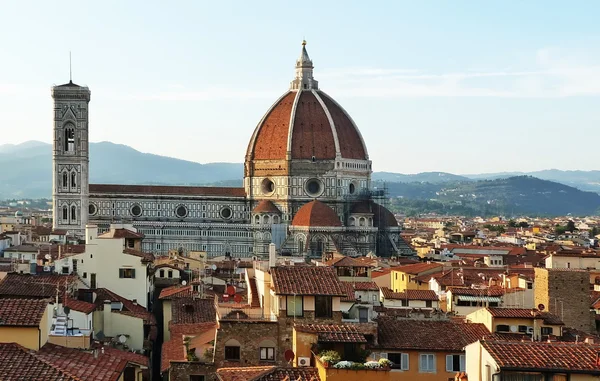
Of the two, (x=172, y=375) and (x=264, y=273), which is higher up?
(x=264, y=273)

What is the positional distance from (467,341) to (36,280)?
14.3 m

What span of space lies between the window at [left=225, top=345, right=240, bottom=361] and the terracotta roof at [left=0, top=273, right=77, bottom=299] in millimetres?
7093

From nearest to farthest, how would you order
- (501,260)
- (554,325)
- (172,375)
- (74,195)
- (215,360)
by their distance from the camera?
(215,360), (172,375), (554,325), (501,260), (74,195)

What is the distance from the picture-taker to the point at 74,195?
379 ft

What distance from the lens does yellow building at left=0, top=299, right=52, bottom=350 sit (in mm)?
16703

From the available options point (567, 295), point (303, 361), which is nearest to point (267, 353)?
point (303, 361)

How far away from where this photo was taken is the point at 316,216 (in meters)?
109

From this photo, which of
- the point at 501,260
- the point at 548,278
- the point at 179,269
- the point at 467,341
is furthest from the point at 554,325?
the point at 501,260

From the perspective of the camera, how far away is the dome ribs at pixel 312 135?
121062mm

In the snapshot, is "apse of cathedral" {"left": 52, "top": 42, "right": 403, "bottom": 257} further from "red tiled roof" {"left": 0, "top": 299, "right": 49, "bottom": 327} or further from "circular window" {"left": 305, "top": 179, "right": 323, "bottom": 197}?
"red tiled roof" {"left": 0, "top": 299, "right": 49, "bottom": 327}

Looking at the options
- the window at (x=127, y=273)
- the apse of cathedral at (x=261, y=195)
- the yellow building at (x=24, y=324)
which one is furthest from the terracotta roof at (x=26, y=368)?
the apse of cathedral at (x=261, y=195)

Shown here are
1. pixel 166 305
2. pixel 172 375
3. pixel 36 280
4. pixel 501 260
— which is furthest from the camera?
pixel 501 260

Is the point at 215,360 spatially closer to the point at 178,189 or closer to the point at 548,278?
the point at 548,278

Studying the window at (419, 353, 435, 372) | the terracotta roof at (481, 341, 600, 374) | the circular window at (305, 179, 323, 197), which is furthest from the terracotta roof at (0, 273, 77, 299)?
the circular window at (305, 179, 323, 197)
